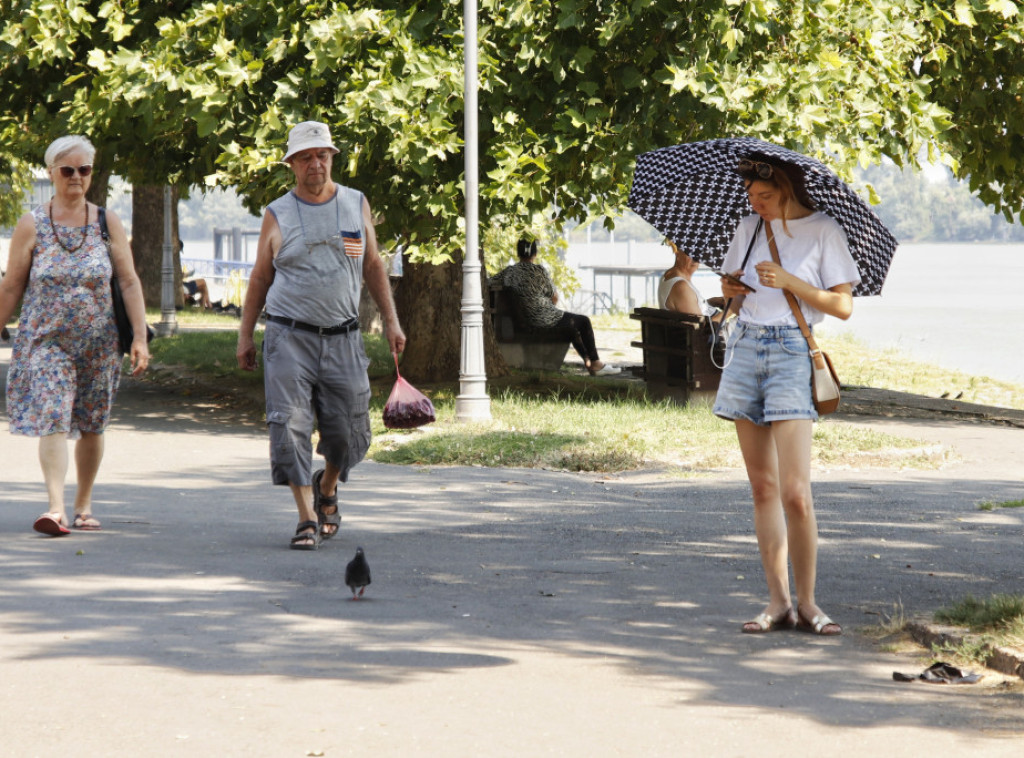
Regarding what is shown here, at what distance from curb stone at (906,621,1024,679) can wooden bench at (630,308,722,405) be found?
27.9 feet

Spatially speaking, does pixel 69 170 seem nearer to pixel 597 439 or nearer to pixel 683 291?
pixel 597 439

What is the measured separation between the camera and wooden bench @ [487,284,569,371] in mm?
18375

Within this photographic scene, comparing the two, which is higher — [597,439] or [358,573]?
[597,439]

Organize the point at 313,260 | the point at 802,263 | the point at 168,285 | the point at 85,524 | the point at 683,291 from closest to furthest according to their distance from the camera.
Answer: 1. the point at 802,263
2. the point at 313,260
3. the point at 85,524
4. the point at 683,291
5. the point at 168,285

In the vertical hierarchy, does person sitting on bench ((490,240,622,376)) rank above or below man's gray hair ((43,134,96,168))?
below

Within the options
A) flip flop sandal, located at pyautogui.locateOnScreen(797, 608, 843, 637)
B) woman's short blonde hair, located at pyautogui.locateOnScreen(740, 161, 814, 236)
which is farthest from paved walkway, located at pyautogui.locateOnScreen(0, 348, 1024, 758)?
woman's short blonde hair, located at pyautogui.locateOnScreen(740, 161, 814, 236)

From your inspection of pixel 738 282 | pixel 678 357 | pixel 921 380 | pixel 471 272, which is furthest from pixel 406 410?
pixel 921 380

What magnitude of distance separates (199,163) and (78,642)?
1065cm

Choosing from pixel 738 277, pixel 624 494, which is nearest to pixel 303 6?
pixel 624 494

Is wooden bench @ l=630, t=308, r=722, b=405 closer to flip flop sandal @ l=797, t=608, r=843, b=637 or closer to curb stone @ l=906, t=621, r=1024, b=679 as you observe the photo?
A: flip flop sandal @ l=797, t=608, r=843, b=637

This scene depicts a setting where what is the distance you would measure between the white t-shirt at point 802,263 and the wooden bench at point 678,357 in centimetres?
833

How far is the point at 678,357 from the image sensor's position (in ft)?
48.3

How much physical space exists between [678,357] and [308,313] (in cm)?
788

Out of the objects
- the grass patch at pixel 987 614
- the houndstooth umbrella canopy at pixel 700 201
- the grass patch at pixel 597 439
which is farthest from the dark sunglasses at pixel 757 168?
the grass patch at pixel 597 439
